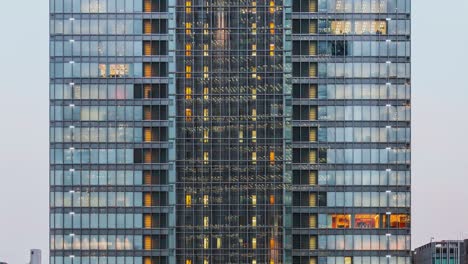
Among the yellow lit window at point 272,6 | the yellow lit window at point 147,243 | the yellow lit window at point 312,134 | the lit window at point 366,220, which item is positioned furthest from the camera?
the yellow lit window at point 272,6

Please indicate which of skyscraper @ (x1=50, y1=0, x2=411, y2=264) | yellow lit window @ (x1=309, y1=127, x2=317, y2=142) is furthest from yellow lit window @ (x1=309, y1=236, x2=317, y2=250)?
yellow lit window @ (x1=309, y1=127, x2=317, y2=142)

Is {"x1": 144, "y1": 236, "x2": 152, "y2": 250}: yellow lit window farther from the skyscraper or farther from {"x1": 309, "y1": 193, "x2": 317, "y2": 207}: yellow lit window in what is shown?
{"x1": 309, "y1": 193, "x2": 317, "y2": 207}: yellow lit window

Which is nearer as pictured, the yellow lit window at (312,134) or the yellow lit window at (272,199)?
the yellow lit window at (272,199)

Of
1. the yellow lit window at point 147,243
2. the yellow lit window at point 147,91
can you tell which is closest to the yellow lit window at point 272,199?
the yellow lit window at point 147,243

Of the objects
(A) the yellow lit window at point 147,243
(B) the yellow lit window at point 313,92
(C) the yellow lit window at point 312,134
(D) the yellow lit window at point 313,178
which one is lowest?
(A) the yellow lit window at point 147,243

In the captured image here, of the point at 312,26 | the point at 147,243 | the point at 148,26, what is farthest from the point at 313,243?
the point at 148,26

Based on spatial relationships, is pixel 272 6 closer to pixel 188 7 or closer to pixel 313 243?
pixel 188 7

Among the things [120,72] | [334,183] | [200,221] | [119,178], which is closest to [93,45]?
[120,72]

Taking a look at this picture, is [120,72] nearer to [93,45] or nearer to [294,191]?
[93,45]

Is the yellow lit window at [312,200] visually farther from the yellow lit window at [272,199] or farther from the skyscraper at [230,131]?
the yellow lit window at [272,199]

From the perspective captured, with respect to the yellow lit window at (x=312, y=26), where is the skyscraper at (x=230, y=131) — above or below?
below
